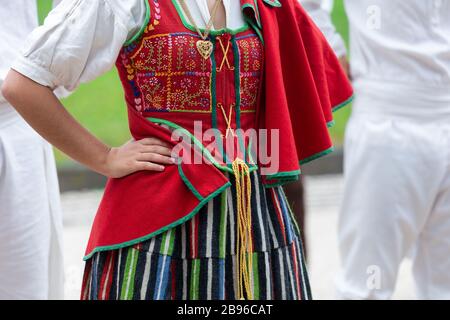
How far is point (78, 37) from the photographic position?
2160 millimetres

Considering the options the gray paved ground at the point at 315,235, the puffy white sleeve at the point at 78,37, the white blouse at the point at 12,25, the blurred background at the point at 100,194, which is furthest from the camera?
the blurred background at the point at 100,194

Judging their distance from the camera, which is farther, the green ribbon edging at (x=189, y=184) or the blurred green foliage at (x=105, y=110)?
the blurred green foliage at (x=105, y=110)

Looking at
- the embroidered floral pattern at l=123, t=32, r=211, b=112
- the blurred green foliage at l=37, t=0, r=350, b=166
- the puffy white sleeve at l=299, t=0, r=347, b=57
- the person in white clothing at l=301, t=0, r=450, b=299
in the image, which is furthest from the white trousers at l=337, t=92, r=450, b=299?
the blurred green foliage at l=37, t=0, r=350, b=166

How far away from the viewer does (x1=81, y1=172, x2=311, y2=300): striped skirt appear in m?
2.23

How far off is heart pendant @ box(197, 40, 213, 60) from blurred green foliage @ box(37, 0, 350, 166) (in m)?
5.63

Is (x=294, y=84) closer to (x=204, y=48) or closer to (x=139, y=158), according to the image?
(x=204, y=48)

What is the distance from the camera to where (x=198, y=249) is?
2.24 meters

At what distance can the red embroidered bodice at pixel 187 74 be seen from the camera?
2217mm

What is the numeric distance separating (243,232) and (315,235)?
12.2ft

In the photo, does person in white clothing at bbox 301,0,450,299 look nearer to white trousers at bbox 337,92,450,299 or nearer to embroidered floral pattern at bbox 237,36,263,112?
white trousers at bbox 337,92,450,299

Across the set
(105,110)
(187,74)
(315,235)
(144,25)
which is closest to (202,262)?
(187,74)

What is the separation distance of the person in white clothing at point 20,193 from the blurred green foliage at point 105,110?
475cm

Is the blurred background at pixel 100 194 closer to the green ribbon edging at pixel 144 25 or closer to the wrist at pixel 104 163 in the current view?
the wrist at pixel 104 163

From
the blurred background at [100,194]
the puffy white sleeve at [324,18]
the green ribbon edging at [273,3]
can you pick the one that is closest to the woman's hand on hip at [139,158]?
the green ribbon edging at [273,3]
